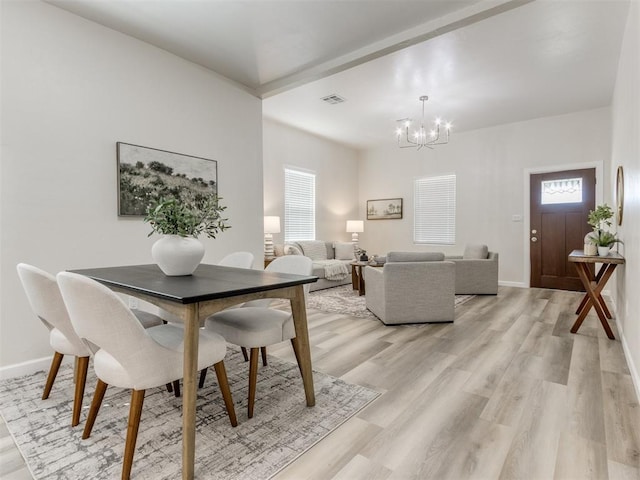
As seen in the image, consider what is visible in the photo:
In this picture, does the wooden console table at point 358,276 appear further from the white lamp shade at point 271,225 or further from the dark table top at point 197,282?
A: the dark table top at point 197,282

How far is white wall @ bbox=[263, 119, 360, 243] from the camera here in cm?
613

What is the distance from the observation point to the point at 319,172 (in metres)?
7.08

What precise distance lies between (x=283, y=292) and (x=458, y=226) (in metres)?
5.65

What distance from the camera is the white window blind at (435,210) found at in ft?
22.4

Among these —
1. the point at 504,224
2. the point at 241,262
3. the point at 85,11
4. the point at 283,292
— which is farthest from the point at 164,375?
the point at 504,224

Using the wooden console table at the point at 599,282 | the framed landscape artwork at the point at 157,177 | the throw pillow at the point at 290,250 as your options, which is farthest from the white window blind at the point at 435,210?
the framed landscape artwork at the point at 157,177

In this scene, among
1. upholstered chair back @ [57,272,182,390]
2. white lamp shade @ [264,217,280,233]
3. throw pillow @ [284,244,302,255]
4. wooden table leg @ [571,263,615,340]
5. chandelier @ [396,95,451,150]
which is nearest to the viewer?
upholstered chair back @ [57,272,182,390]

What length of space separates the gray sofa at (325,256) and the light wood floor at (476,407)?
2202 mm

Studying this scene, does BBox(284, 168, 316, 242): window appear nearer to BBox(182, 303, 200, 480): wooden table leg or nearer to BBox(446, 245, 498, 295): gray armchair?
BBox(446, 245, 498, 295): gray armchair

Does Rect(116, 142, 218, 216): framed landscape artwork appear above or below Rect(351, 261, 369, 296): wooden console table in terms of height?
above

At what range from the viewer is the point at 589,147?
5.41 meters

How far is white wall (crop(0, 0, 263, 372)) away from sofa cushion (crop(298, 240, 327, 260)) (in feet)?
9.50

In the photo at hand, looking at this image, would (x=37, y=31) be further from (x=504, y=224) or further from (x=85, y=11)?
(x=504, y=224)

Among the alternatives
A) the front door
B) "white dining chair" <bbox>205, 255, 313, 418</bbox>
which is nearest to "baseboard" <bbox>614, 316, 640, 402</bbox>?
"white dining chair" <bbox>205, 255, 313, 418</bbox>
